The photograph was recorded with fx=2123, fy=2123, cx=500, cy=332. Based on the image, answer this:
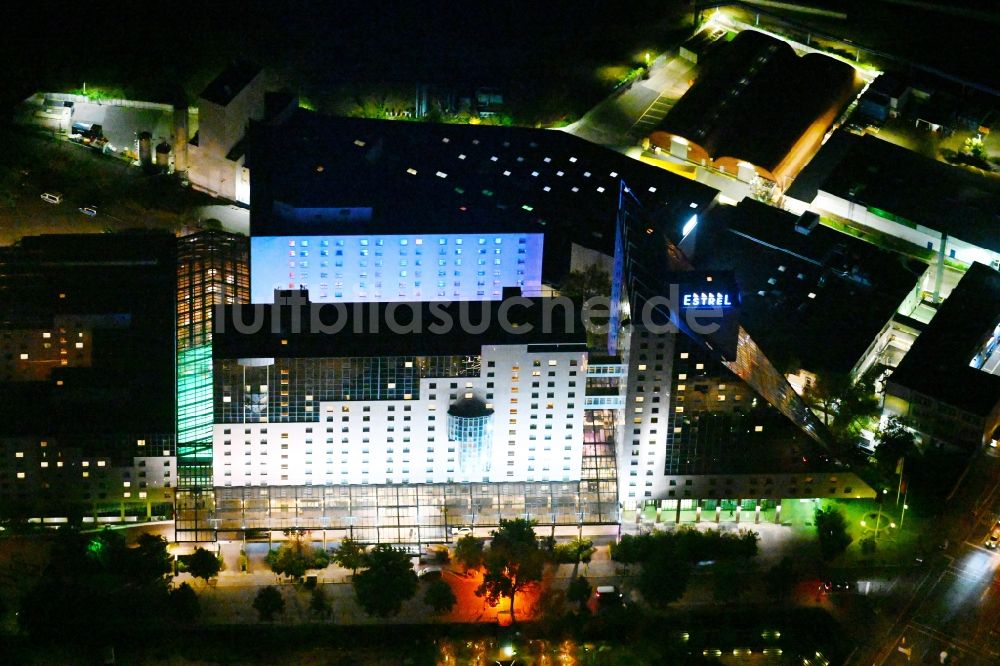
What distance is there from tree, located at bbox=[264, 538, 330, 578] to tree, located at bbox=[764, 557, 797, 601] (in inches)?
977

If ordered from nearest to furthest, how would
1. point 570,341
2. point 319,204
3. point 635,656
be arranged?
point 635,656 → point 570,341 → point 319,204

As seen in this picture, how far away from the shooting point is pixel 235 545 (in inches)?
4791

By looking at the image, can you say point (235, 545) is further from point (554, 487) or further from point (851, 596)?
point (851, 596)

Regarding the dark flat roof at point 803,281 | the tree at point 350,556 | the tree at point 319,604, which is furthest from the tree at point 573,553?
the dark flat roof at point 803,281

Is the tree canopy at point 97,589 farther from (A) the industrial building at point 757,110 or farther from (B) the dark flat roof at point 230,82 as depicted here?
(A) the industrial building at point 757,110

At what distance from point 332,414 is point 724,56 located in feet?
192

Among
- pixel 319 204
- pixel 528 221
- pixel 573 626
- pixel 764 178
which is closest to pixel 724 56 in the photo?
pixel 764 178

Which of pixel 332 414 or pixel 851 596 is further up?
pixel 332 414

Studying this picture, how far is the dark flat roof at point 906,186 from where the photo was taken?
147 m

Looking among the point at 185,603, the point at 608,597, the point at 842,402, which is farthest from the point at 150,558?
the point at 842,402

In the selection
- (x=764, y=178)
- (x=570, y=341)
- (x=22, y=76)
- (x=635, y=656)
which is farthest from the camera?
(x=22, y=76)

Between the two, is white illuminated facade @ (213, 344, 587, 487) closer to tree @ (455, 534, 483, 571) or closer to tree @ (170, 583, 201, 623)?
tree @ (455, 534, 483, 571)

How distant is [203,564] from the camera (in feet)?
384

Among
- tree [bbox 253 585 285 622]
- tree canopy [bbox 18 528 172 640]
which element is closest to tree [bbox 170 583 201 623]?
tree canopy [bbox 18 528 172 640]
